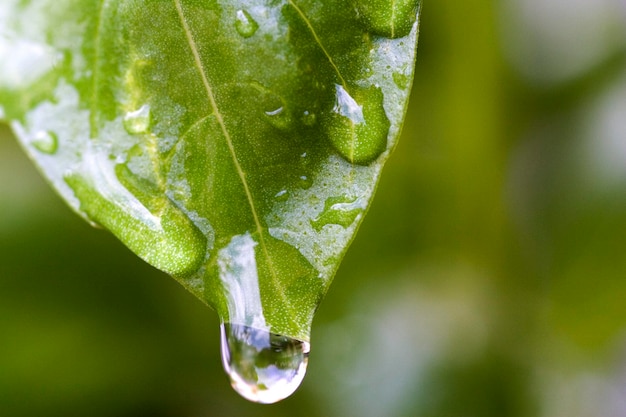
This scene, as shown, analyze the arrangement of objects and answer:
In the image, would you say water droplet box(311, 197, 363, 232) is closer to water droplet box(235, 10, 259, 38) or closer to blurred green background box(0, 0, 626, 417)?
water droplet box(235, 10, 259, 38)

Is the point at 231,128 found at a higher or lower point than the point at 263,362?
higher

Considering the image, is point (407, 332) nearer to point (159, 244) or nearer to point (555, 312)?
point (555, 312)

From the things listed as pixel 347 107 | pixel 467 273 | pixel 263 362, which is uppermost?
pixel 347 107

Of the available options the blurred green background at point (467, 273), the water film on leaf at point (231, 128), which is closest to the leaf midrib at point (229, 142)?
the water film on leaf at point (231, 128)

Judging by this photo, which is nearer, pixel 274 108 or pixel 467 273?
pixel 274 108

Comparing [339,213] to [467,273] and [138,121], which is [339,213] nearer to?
[138,121]

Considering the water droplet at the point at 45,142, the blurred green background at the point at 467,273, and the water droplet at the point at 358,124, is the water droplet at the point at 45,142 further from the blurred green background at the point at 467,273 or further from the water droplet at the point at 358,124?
the blurred green background at the point at 467,273

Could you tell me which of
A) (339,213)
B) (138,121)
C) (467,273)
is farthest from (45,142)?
(467,273)

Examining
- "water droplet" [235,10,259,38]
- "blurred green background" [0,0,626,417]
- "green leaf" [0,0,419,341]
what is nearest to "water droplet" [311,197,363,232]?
"green leaf" [0,0,419,341]
